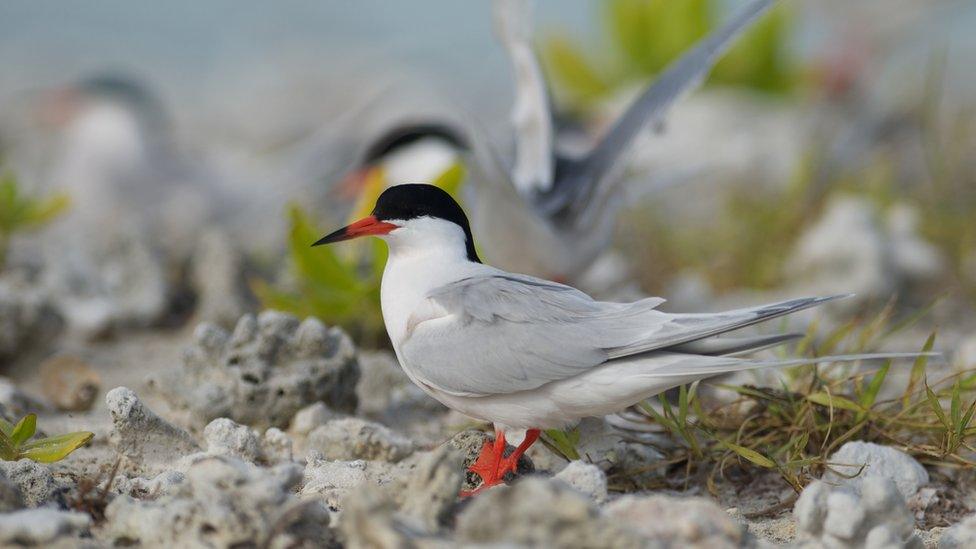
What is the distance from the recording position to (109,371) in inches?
128

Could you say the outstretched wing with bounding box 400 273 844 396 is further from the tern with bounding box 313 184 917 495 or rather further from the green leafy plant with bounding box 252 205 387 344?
the green leafy plant with bounding box 252 205 387 344

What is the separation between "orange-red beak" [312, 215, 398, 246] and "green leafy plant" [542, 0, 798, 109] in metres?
5.19

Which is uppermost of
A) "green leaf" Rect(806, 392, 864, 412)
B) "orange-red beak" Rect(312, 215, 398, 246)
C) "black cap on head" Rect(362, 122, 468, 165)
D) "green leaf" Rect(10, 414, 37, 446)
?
"black cap on head" Rect(362, 122, 468, 165)

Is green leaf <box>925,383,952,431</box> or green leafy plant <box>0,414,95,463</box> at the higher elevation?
green leafy plant <box>0,414,95,463</box>

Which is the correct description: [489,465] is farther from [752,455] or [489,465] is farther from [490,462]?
[752,455]

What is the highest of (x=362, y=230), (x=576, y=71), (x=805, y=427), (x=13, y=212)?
(x=576, y=71)

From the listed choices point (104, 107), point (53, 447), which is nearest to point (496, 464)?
point (53, 447)

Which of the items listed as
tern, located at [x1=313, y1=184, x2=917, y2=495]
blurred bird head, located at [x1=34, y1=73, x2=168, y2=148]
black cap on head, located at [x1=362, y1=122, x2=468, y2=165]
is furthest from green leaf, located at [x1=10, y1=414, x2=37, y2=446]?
blurred bird head, located at [x1=34, y1=73, x2=168, y2=148]

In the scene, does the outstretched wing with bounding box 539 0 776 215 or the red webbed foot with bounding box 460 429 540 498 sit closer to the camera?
the red webbed foot with bounding box 460 429 540 498

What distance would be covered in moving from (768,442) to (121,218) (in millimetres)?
3325

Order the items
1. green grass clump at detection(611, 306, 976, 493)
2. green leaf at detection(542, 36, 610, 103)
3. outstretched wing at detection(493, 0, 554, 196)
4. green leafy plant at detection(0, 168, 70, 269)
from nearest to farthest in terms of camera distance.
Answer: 1. green grass clump at detection(611, 306, 976, 493)
2. outstretched wing at detection(493, 0, 554, 196)
3. green leafy plant at detection(0, 168, 70, 269)
4. green leaf at detection(542, 36, 610, 103)

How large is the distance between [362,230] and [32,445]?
2.42 feet

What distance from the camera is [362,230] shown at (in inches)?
86.7

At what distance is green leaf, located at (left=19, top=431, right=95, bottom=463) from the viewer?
2025 millimetres
